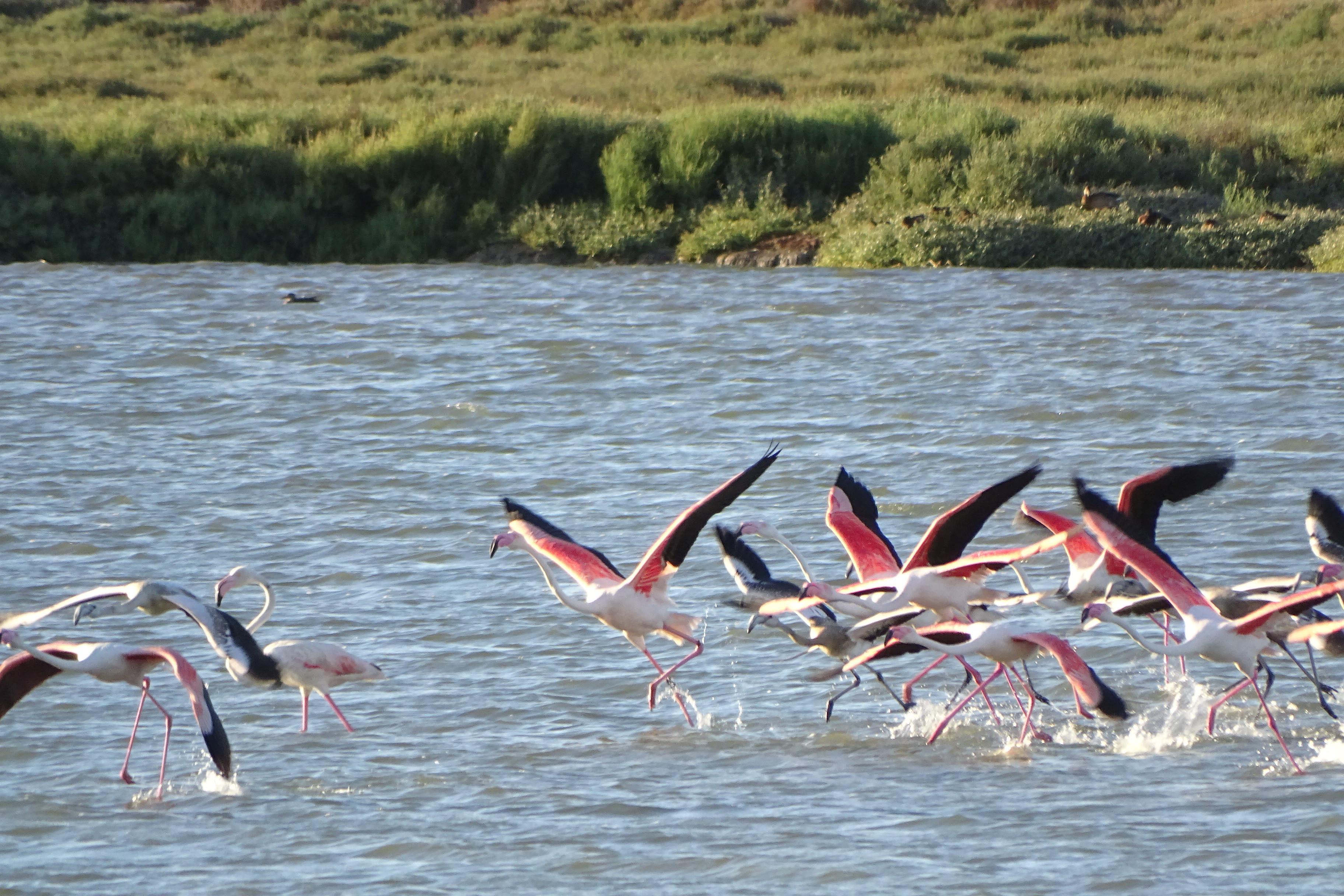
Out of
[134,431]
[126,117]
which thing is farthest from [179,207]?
[134,431]

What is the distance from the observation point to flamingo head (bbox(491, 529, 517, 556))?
7402 millimetres

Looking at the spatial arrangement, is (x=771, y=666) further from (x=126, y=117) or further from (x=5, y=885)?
(x=126, y=117)

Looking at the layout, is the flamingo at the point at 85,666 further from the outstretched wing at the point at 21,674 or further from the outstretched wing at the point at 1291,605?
the outstretched wing at the point at 1291,605

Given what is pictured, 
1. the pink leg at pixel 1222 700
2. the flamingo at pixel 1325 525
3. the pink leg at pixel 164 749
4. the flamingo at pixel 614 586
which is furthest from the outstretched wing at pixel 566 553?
the flamingo at pixel 1325 525

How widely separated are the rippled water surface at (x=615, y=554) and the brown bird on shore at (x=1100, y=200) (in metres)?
2.18

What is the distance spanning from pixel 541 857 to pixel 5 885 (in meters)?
1.59

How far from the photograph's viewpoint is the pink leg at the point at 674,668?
7.51 metres

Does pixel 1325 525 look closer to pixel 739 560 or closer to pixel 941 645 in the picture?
pixel 941 645

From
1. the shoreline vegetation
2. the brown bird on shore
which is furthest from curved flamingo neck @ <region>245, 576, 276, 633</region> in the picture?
the brown bird on shore

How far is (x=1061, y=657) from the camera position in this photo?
21.1ft

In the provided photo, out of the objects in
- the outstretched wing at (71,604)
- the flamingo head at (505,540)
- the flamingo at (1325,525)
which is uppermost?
the outstretched wing at (71,604)

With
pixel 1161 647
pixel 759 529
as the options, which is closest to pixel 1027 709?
pixel 1161 647

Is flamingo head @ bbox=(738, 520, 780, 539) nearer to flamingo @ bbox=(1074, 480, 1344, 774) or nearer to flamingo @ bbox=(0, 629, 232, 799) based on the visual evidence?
flamingo @ bbox=(1074, 480, 1344, 774)

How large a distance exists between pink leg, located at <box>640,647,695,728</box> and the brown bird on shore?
1594 cm
